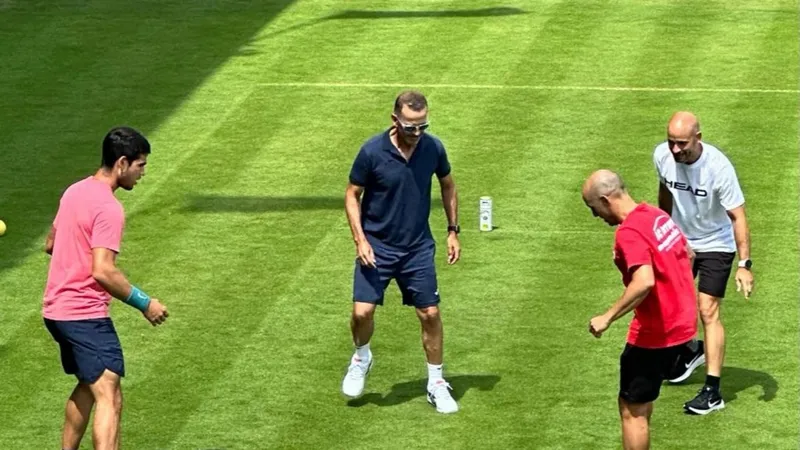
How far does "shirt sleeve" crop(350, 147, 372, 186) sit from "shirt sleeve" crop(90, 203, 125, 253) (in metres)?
2.34

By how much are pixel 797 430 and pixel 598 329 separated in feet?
8.49

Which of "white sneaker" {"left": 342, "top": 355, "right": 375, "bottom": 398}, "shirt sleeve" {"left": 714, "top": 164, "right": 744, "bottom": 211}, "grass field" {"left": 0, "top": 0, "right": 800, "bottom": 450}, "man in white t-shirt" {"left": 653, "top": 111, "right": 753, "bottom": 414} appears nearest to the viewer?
"man in white t-shirt" {"left": 653, "top": 111, "right": 753, "bottom": 414}

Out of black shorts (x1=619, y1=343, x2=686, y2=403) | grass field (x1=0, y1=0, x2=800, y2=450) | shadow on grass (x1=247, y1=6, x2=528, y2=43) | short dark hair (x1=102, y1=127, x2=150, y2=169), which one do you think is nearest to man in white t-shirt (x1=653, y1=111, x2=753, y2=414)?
grass field (x1=0, y1=0, x2=800, y2=450)

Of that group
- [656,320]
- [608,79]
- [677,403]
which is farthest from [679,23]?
[656,320]

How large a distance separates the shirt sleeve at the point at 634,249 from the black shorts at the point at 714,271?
247 centimetres

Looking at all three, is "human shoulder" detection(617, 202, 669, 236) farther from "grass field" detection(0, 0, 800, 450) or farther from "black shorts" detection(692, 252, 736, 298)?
"black shorts" detection(692, 252, 736, 298)

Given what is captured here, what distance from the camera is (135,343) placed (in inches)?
581

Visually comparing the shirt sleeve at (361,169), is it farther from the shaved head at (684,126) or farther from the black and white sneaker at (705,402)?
the black and white sneaker at (705,402)

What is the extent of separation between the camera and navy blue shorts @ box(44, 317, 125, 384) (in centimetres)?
1124

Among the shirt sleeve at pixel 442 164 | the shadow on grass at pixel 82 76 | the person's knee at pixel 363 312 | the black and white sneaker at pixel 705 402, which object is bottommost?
the shadow on grass at pixel 82 76

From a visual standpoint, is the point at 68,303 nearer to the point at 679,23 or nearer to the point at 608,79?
the point at 608,79

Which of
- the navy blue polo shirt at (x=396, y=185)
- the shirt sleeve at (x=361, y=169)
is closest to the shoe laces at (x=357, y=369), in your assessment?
the navy blue polo shirt at (x=396, y=185)

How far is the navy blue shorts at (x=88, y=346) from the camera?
11.2 metres

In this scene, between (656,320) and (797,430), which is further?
(797,430)
